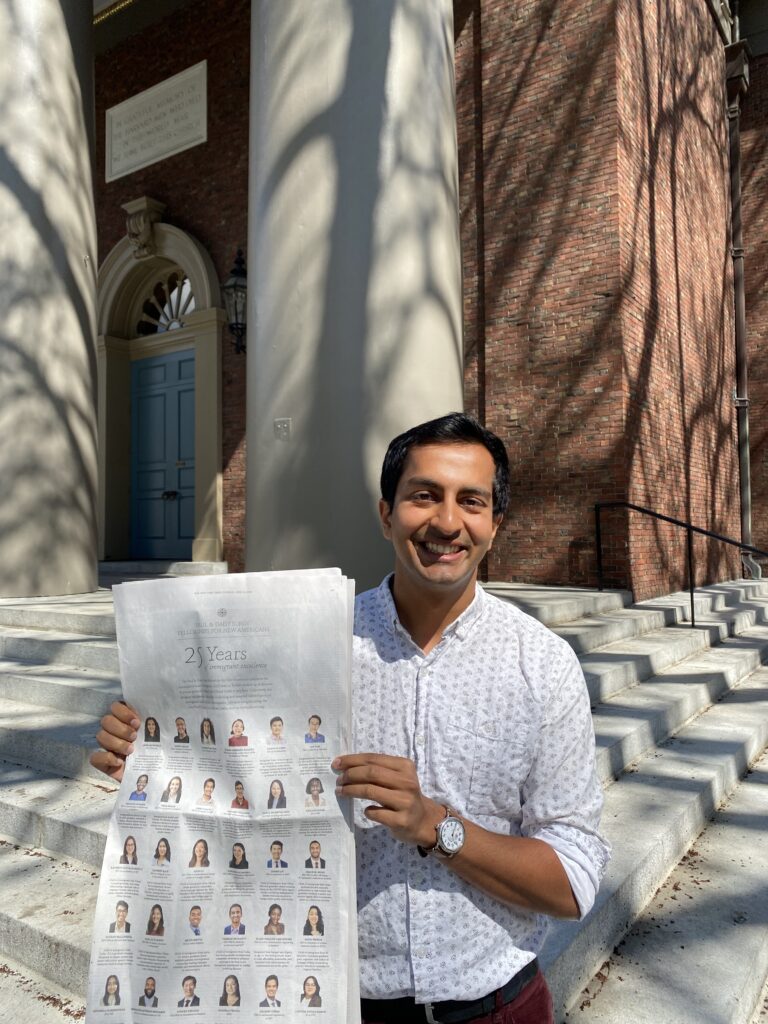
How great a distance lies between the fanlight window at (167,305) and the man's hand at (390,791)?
10.8m

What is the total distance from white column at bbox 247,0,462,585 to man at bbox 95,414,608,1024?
2820 mm

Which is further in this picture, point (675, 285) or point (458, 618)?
point (675, 285)

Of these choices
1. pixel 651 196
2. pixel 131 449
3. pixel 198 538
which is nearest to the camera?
pixel 651 196

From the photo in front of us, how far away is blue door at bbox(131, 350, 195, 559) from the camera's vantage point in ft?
36.6

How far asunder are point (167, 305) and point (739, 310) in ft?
28.7

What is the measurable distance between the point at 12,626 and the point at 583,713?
5677 mm

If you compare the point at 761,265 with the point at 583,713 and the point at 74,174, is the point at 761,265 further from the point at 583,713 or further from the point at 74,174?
the point at 583,713

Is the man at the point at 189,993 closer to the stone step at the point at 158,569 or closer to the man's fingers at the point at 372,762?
the man's fingers at the point at 372,762

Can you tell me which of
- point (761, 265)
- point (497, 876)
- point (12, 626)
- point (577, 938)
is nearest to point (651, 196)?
point (761, 265)

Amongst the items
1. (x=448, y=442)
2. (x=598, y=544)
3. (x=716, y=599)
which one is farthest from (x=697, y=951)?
(x=716, y=599)

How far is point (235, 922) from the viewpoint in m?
1.12

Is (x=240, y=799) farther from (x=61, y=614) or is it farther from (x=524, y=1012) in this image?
(x=61, y=614)

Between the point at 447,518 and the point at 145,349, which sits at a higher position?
the point at 145,349

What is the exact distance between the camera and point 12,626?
595 centimetres
